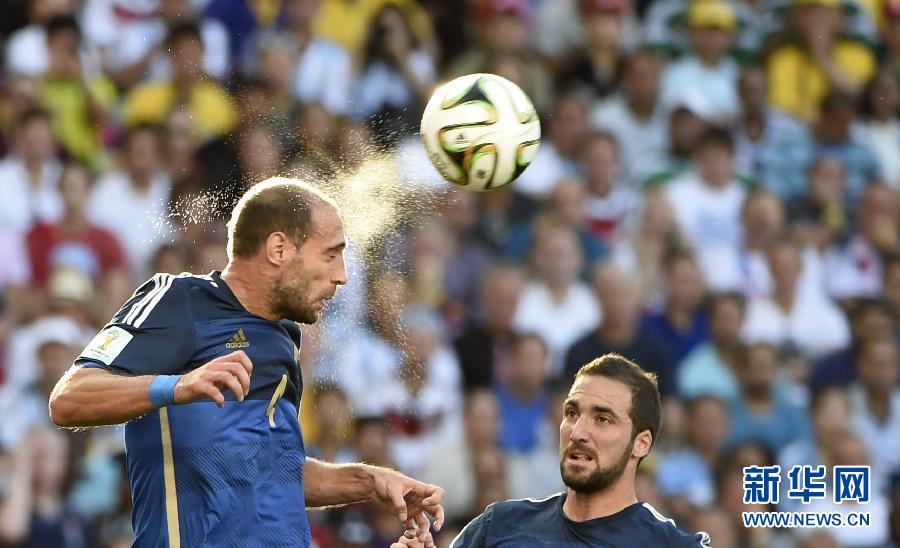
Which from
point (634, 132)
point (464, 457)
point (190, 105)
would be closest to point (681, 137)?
point (634, 132)

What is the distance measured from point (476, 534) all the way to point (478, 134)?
2.20 m

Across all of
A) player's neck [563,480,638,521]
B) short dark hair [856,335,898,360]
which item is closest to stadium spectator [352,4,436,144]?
short dark hair [856,335,898,360]

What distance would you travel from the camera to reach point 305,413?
10.3 metres

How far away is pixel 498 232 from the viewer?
11570 millimetres

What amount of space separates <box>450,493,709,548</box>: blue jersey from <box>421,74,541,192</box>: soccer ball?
6.25ft

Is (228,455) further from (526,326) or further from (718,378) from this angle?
(718,378)

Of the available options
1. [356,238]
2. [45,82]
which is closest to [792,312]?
[356,238]

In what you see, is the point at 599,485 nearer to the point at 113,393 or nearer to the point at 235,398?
the point at 235,398

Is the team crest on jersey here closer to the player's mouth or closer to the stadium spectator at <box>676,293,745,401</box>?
the player's mouth

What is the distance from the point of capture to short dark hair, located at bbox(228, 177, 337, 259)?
6012mm

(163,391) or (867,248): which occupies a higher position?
(867,248)

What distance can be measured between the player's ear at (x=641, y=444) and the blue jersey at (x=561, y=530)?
0.21m

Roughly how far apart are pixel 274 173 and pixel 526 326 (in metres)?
2.36

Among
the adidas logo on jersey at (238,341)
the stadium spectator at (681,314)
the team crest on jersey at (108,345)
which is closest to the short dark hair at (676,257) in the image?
the stadium spectator at (681,314)
